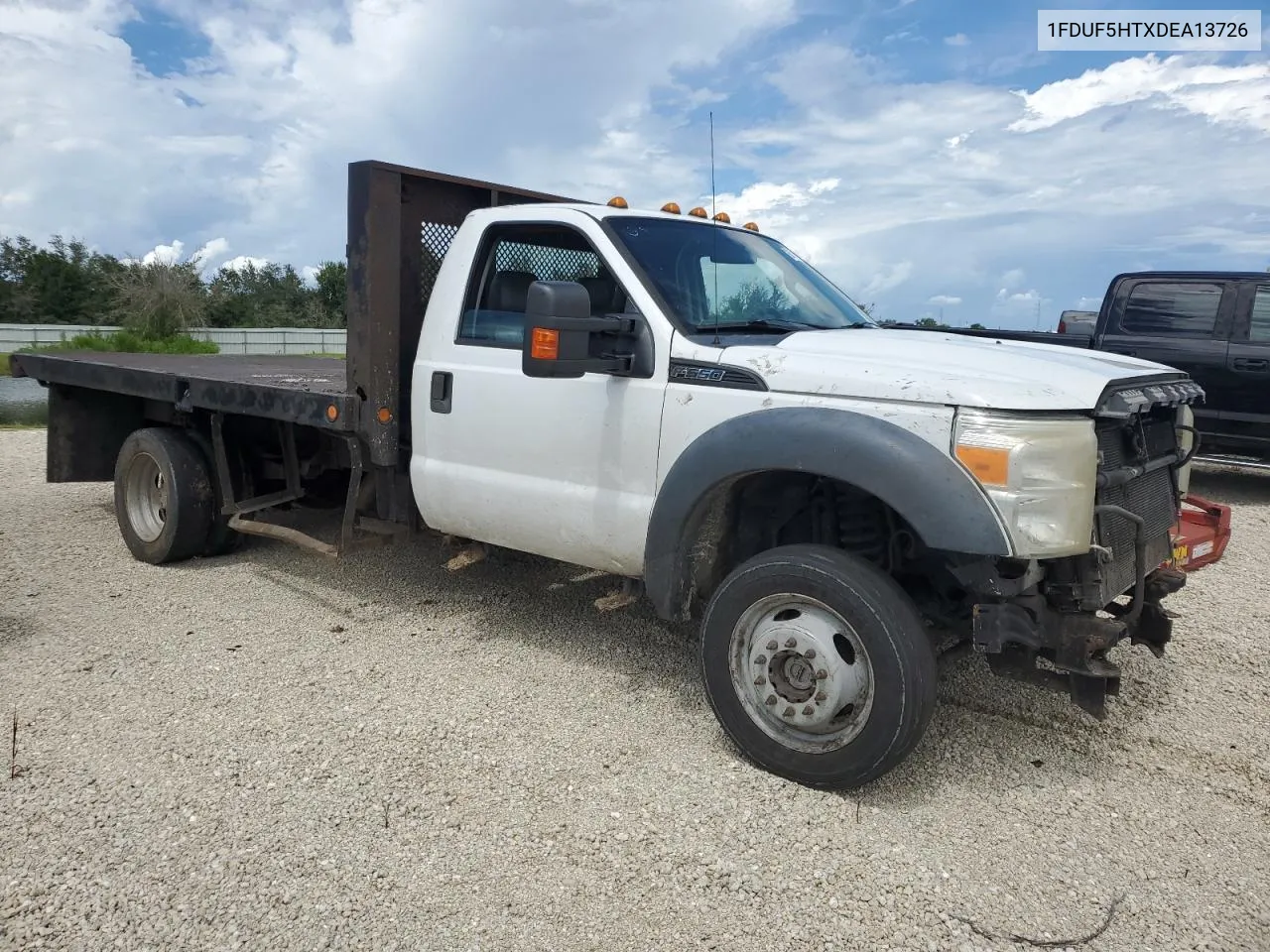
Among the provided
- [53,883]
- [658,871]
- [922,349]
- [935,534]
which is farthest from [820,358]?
[53,883]

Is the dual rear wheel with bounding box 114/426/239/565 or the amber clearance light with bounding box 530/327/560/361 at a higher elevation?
the amber clearance light with bounding box 530/327/560/361

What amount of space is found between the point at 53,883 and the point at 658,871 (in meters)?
1.76

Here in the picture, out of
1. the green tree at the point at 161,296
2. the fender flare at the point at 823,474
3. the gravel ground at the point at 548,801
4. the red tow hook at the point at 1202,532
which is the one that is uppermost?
the green tree at the point at 161,296

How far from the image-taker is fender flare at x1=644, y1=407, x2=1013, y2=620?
3100 millimetres

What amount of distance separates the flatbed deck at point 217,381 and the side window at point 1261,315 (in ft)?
25.4

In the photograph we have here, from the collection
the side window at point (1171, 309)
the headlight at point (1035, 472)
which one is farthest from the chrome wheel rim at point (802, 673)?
the side window at point (1171, 309)

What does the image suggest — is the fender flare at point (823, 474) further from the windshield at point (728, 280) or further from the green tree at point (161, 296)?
the green tree at point (161, 296)

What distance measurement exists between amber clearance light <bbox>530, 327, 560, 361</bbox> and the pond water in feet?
42.0

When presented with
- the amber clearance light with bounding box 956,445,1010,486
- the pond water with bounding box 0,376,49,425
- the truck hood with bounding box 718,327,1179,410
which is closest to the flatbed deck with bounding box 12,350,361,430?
the truck hood with bounding box 718,327,1179,410

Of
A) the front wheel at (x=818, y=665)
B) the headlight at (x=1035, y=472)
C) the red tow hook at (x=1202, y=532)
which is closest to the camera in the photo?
the headlight at (x=1035, y=472)

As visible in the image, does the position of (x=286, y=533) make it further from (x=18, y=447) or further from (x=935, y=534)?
(x=18, y=447)

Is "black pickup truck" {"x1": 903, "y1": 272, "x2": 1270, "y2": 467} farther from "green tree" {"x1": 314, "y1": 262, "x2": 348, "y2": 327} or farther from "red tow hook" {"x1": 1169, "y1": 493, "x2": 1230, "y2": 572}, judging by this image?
"green tree" {"x1": 314, "y1": 262, "x2": 348, "y2": 327}

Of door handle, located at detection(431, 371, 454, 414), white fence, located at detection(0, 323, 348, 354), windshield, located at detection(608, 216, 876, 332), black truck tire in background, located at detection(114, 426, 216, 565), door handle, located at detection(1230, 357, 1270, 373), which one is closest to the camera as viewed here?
windshield, located at detection(608, 216, 876, 332)

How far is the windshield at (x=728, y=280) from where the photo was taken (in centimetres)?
411
